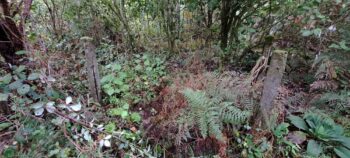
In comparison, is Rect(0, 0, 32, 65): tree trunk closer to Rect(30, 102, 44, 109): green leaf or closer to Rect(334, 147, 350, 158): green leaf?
Rect(30, 102, 44, 109): green leaf

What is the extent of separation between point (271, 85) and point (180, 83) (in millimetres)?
839

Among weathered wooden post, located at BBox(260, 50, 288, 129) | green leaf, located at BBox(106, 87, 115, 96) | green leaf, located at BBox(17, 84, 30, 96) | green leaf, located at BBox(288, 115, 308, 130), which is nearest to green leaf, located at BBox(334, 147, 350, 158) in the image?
green leaf, located at BBox(288, 115, 308, 130)

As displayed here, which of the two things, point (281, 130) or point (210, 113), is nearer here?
point (210, 113)

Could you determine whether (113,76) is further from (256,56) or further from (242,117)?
(256,56)

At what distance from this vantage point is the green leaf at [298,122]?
2.04 meters

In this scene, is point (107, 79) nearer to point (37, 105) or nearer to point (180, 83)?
point (180, 83)

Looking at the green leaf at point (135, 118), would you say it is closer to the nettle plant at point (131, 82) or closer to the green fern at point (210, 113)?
the nettle plant at point (131, 82)

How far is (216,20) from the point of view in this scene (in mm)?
3203

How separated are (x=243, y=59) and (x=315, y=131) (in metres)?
1.23

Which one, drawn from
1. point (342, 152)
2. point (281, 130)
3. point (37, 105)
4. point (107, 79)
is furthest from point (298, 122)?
point (37, 105)

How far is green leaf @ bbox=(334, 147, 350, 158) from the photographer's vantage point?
6.16 ft

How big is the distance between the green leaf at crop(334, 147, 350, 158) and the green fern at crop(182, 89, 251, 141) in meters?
0.75

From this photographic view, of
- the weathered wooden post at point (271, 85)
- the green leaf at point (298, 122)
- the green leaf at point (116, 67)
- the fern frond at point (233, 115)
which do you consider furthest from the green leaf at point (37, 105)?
the green leaf at point (298, 122)

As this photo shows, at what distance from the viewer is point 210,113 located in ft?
6.08
